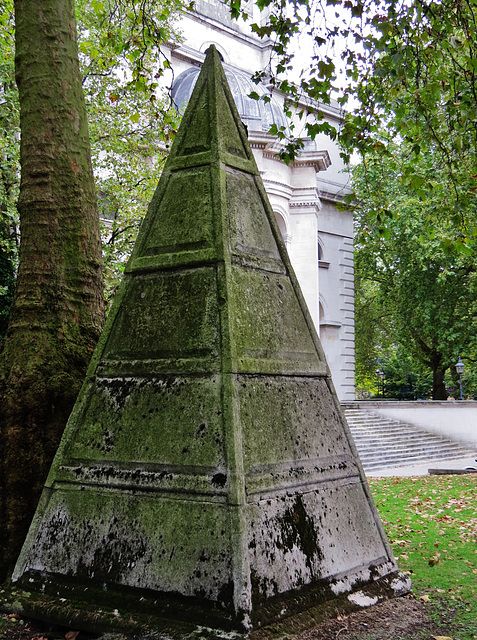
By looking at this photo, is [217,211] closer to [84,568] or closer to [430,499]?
[84,568]

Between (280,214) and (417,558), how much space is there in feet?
57.6

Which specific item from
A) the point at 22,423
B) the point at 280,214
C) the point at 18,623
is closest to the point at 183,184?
the point at 22,423

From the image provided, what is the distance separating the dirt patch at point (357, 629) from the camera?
2.38 m

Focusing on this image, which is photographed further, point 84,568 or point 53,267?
point 53,267

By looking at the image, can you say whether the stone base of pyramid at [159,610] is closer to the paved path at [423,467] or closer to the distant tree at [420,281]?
the paved path at [423,467]

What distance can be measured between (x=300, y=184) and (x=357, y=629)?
20.3 metres

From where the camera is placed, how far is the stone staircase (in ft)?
55.7

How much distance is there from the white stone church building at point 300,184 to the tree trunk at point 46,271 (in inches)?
601

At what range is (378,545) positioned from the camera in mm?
2934

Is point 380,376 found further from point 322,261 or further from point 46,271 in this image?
point 46,271

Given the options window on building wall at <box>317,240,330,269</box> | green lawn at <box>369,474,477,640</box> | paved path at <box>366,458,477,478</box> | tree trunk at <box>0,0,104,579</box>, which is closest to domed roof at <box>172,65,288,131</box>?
window on building wall at <box>317,240,330,269</box>

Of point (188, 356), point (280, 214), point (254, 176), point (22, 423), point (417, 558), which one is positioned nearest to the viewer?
point (188, 356)

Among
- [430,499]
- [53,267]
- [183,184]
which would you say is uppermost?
[183,184]

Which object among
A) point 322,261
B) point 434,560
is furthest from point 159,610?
point 322,261
